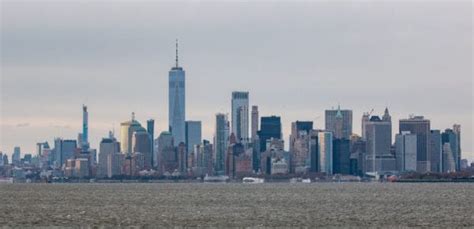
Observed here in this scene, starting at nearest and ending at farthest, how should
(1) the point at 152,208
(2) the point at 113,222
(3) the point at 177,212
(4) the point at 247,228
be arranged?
1. (4) the point at 247,228
2. (2) the point at 113,222
3. (3) the point at 177,212
4. (1) the point at 152,208

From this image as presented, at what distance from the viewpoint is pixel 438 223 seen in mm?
135750

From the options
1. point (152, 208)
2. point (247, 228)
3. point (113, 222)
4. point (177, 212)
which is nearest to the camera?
point (247, 228)

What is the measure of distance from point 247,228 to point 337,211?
42749 millimetres

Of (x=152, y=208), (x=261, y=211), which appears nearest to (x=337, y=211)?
(x=261, y=211)

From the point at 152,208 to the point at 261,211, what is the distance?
18.1 metres

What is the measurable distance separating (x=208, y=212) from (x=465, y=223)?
36.9m

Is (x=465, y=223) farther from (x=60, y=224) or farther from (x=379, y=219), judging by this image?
(x=60, y=224)

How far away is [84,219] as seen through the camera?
141m

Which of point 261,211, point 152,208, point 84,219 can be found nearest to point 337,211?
point 261,211

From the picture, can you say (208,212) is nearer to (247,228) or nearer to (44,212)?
(44,212)

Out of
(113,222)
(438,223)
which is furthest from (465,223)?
(113,222)

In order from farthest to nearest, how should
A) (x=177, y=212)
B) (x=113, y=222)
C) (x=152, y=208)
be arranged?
(x=152, y=208) < (x=177, y=212) < (x=113, y=222)

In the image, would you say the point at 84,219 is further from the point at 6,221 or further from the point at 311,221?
the point at 311,221

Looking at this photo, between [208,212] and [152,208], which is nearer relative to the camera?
[208,212]
